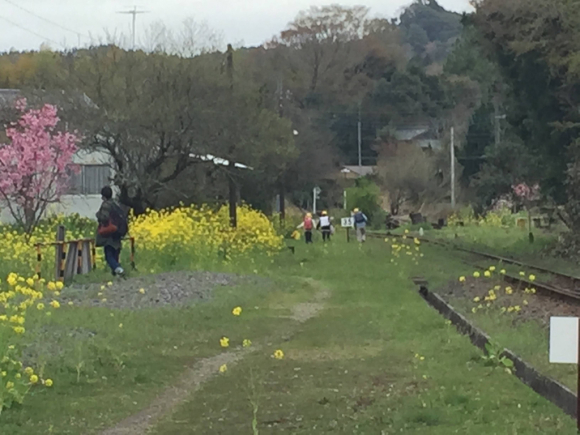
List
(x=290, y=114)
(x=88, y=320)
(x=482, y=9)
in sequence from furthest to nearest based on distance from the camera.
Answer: (x=290, y=114)
(x=482, y=9)
(x=88, y=320)

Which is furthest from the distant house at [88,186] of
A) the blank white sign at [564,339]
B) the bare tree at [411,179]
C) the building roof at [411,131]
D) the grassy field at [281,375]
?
the building roof at [411,131]

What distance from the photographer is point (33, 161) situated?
27516 millimetres

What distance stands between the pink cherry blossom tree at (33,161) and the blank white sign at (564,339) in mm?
20447

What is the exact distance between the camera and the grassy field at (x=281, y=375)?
816cm

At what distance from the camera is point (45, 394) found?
9.14 metres

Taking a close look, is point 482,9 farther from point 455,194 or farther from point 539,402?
point 455,194

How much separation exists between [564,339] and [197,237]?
1791 cm

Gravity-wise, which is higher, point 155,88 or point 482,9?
point 482,9

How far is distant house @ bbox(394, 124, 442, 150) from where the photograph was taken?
86.7 metres

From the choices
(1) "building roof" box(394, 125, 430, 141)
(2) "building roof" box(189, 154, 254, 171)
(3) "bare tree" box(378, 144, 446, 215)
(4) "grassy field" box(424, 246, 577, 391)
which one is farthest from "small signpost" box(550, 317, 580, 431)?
(1) "building roof" box(394, 125, 430, 141)

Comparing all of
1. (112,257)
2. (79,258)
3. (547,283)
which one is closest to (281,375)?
(112,257)

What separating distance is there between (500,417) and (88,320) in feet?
22.3

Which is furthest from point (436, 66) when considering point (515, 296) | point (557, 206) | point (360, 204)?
point (515, 296)

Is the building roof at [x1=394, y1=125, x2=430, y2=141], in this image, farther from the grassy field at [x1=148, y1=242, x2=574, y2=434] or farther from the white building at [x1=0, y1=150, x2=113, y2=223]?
the grassy field at [x1=148, y1=242, x2=574, y2=434]
